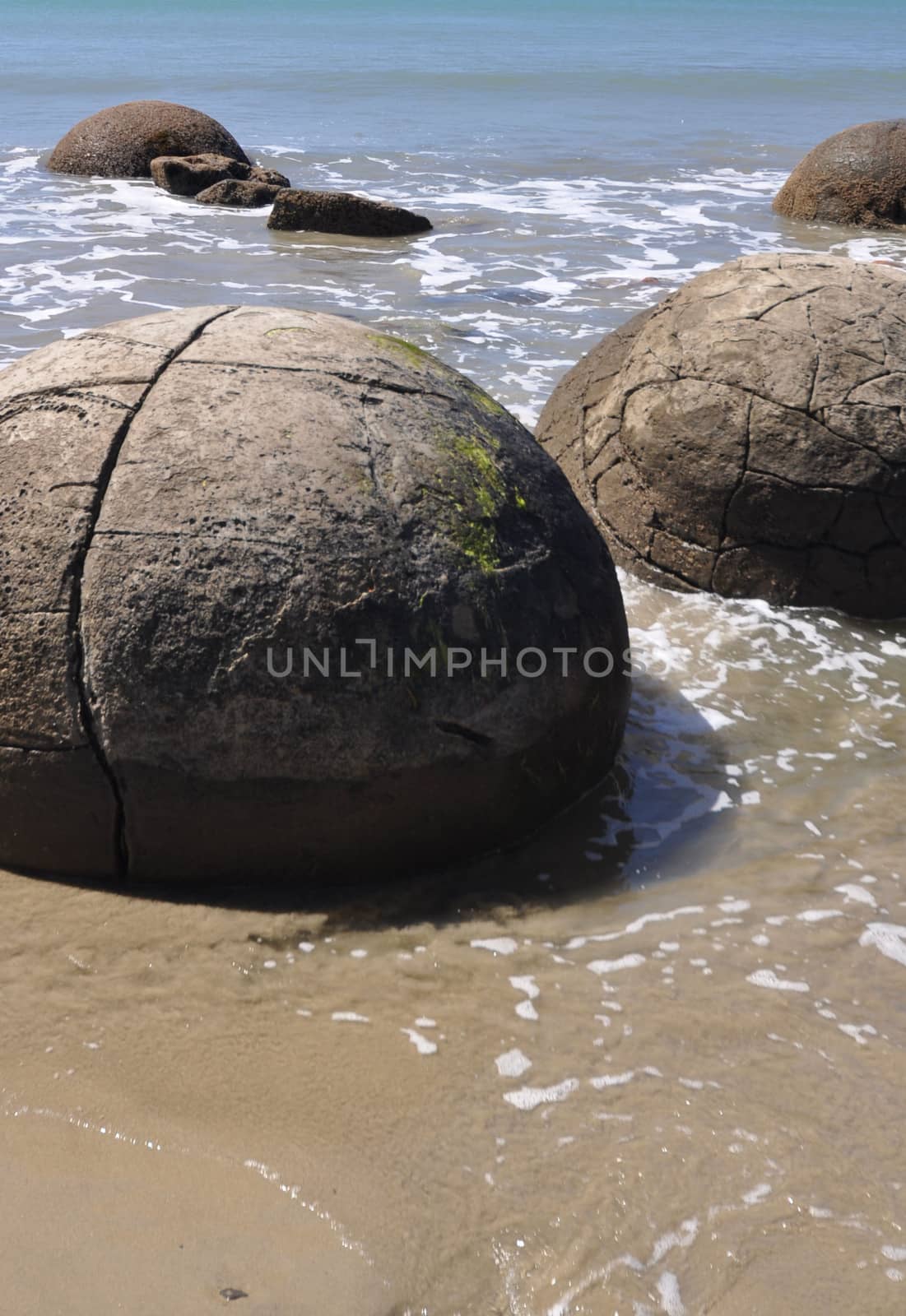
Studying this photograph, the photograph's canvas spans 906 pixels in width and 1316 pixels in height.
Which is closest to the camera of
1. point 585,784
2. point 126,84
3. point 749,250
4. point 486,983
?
point 486,983

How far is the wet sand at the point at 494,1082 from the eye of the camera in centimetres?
222

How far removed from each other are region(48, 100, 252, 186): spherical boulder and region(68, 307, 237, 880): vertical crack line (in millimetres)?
14948

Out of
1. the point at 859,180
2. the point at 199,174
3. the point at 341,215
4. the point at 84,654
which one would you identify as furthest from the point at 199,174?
the point at 84,654

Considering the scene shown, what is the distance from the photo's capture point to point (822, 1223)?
7.63ft

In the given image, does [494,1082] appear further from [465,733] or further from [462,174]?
[462,174]

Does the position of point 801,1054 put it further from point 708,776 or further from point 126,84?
point 126,84

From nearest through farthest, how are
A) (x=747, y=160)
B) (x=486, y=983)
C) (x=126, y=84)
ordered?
(x=486, y=983)
(x=747, y=160)
(x=126, y=84)

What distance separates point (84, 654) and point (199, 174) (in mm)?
14140

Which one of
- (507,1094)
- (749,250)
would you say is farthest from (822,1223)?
(749,250)

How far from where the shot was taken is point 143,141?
1684cm

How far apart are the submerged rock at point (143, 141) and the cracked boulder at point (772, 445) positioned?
13115mm

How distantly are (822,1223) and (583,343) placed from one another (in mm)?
7517

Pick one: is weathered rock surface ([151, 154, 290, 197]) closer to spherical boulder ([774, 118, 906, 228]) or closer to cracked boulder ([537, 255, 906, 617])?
spherical boulder ([774, 118, 906, 228])

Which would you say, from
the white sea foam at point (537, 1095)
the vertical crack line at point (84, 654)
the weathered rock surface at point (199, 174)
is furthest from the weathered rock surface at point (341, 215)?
the white sea foam at point (537, 1095)
